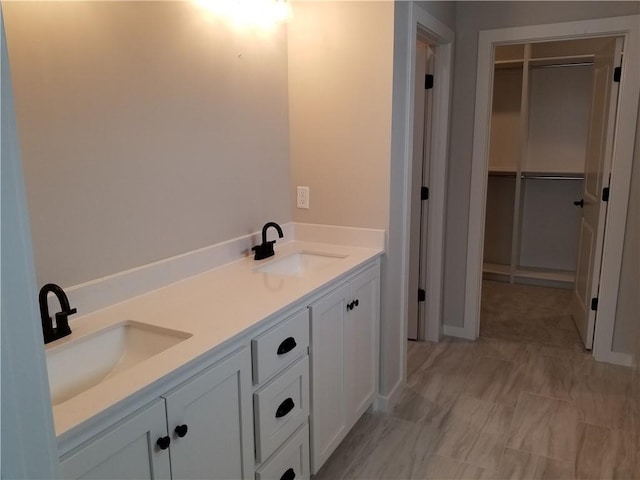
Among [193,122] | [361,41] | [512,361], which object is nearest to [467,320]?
[512,361]

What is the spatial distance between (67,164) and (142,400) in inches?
31.9

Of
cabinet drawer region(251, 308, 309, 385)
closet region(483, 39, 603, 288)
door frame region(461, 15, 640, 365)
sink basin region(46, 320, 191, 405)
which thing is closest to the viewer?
sink basin region(46, 320, 191, 405)

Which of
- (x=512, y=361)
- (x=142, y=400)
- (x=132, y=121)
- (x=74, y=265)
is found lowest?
(x=512, y=361)

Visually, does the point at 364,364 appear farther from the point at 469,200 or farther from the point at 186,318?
the point at 469,200

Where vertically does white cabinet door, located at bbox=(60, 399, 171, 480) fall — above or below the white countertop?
below

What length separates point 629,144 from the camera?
290cm

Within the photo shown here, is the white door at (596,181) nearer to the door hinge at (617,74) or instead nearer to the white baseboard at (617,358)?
the door hinge at (617,74)

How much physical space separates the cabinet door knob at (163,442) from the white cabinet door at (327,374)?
2.54 ft

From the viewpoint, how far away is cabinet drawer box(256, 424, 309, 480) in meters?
1.68

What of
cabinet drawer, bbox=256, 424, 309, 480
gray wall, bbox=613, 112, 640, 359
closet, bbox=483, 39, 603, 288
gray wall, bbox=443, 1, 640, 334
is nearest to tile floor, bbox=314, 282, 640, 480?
gray wall, bbox=613, 112, 640, 359

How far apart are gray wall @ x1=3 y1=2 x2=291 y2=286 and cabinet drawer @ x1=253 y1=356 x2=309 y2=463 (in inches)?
26.1

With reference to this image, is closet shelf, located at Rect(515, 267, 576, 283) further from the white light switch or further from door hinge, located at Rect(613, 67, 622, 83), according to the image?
the white light switch

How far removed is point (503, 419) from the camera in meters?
2.57

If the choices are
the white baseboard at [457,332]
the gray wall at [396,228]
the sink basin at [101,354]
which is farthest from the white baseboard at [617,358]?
the sink basin at [101,354]
